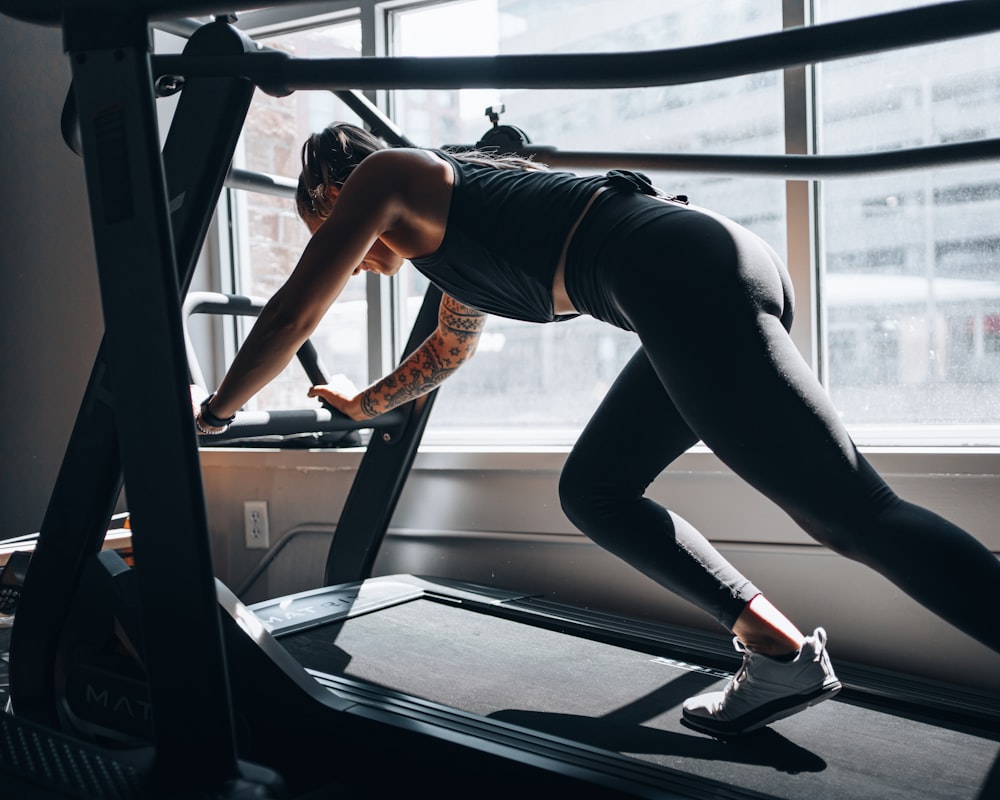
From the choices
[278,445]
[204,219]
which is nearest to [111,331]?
[204,219]

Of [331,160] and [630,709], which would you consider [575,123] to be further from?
[630,709]

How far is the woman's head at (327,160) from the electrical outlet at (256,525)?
159 centimetres

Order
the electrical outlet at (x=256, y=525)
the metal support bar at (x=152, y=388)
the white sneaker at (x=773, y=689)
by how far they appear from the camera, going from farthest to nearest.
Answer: the electrical outlet at (x=256, y=525) → the white sneaker at (x=773, y=689) → the metal support bar at (x=152, y=388)

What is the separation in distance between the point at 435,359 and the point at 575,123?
1.13m

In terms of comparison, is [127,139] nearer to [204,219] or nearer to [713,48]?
[204,219]

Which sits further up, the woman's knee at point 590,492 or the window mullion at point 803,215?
the window mullion at point 803,215

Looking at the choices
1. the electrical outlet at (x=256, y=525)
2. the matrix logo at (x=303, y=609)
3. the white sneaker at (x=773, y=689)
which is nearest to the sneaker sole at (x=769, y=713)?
the white sneaker at (x=773, y=689)

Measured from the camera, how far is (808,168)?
69.0 inches

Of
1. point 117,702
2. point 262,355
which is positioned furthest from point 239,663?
point 262,355

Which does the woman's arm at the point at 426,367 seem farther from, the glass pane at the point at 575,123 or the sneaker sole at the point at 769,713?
the sneaker sole at the point at 769,713

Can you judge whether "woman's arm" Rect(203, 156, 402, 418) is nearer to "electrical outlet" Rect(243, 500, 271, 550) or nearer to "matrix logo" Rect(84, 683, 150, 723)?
"matrix logo" Rect(84, 683, 150, 723)

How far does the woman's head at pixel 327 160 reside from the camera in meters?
1.64

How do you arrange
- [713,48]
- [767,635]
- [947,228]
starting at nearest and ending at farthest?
[713,48], [767,635], [947,228]

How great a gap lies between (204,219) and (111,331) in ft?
1.34
